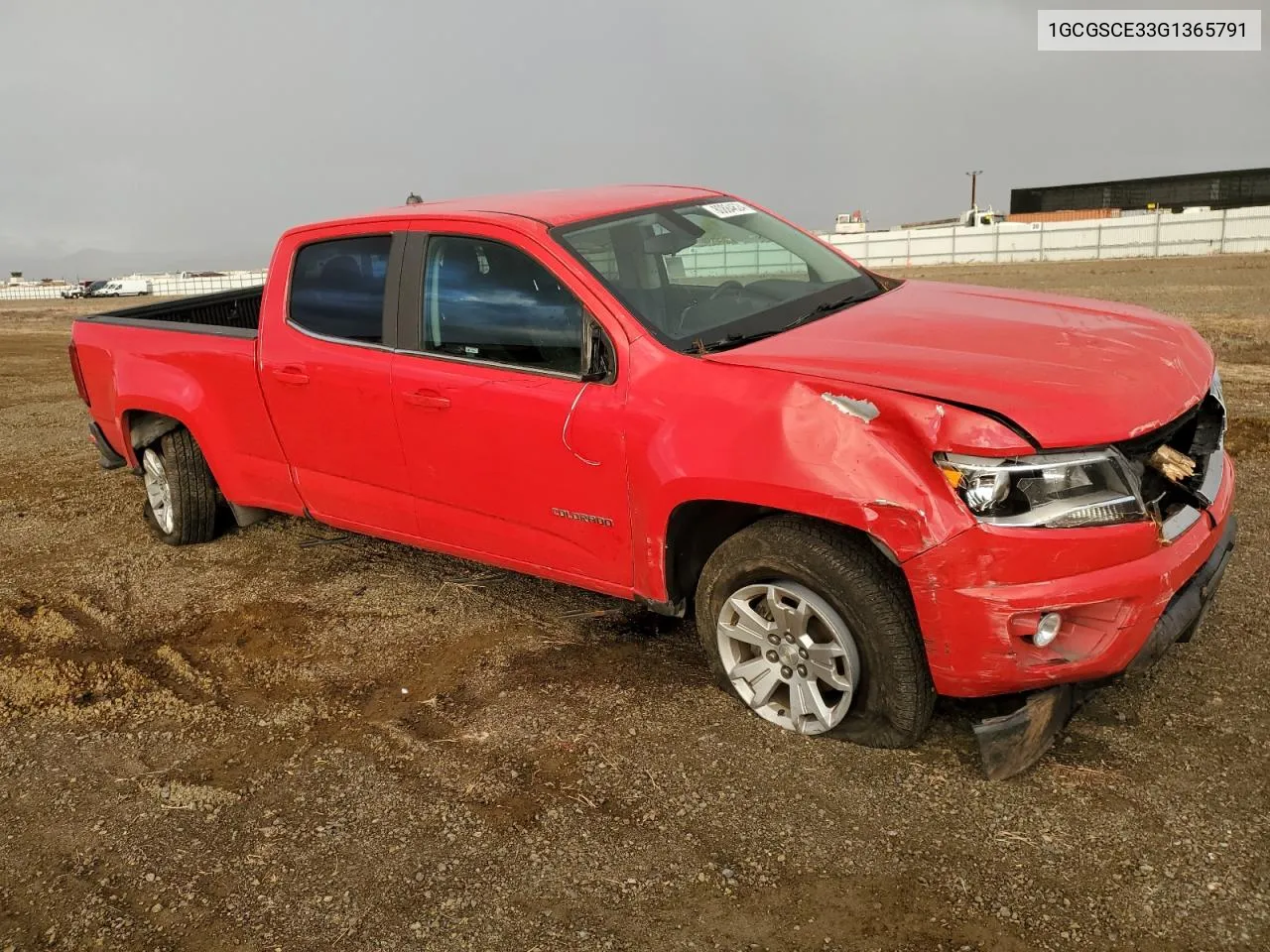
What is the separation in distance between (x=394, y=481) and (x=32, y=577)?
104 inches

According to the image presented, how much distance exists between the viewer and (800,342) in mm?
3523

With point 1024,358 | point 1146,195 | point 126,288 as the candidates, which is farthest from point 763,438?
point 1146,195

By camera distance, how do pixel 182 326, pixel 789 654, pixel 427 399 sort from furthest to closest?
pixel 182 326, pixel 427 399, pixel 789 654

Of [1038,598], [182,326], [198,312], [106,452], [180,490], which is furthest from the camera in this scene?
[198,312]

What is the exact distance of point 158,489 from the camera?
6.04 meters

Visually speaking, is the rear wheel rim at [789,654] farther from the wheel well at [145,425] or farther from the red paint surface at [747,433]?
the wheel well at [145,425]

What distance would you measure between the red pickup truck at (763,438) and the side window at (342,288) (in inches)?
0.5

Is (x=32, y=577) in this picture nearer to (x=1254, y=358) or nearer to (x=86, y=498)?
(x=86, y=498)

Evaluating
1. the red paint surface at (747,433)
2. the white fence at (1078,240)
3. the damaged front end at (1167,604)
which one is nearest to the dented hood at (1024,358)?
the red paint surface at (747,433)

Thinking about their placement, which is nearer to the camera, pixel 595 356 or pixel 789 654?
pixel 789 654

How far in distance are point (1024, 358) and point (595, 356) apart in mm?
1432

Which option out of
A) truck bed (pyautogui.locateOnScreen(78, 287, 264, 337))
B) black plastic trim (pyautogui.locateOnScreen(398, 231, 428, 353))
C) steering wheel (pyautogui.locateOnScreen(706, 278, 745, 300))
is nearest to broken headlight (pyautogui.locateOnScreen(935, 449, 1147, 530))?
steering wheel (pyautogui.locateOnScreen(706, 278, 745, 300))

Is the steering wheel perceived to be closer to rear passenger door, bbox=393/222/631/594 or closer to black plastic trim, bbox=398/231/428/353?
rear passenger door, bbox=393/222/631/594

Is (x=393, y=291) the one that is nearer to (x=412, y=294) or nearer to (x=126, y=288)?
(x=412, y=294)
